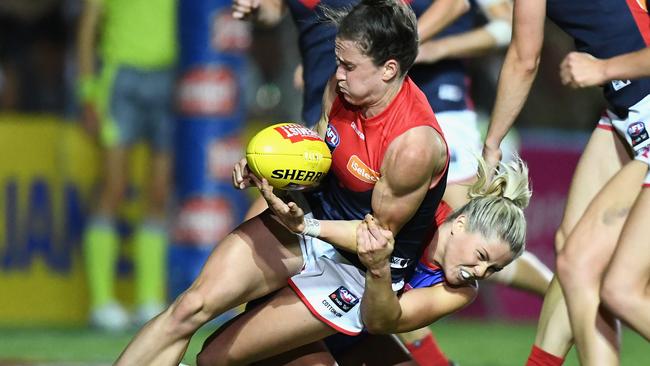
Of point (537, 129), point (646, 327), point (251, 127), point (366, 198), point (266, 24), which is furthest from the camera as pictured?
point (537, 129)

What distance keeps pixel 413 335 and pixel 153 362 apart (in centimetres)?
178

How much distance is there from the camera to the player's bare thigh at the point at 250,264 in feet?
16.8

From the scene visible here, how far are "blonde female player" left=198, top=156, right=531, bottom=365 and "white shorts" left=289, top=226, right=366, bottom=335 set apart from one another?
0.15m

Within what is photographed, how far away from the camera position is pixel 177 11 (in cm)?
996

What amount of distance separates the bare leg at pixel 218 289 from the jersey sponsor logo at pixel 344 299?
225mm

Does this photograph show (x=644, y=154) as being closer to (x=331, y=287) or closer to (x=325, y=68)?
(x=331, y=287)

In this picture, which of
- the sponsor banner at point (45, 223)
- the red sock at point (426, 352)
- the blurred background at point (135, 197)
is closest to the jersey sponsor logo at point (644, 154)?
the red sock at point (426, 352)

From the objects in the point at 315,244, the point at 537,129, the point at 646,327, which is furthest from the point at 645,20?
the point at 537,129

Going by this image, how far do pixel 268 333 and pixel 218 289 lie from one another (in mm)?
285

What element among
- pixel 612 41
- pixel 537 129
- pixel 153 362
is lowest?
pixel 537 129

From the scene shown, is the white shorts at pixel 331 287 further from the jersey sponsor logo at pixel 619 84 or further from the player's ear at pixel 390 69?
the jersey sponsor logo at pixel 619 84

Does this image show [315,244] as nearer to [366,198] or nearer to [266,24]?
[366,198]

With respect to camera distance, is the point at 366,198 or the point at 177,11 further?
the point at 177,11

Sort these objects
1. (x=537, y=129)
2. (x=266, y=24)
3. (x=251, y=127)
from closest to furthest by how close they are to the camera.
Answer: (x=266, y=24), (x=251, y=127), (x=537, y=129)
